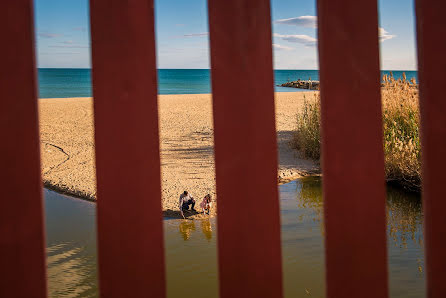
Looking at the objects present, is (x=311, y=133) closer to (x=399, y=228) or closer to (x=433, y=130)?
(x=399, y=228)

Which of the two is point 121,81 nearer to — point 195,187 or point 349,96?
point 349,96

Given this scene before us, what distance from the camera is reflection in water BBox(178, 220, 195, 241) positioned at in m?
4.53

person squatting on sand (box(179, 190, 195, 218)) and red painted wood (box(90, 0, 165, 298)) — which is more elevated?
red painted wood (box(90, 0, 165, 298))

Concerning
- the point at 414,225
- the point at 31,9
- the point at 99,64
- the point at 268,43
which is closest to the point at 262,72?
the point at 268,43

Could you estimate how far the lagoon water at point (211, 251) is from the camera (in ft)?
10.8

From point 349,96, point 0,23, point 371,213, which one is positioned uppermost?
point 0,23

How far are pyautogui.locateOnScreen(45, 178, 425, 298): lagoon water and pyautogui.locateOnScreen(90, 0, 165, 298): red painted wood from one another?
2.53 meters

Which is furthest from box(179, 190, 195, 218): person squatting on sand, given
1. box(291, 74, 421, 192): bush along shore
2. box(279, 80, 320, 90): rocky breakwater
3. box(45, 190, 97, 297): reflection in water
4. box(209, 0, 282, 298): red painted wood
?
box(209, 0, 282, 298): red painted wood

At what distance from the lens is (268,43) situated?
735 millimetres

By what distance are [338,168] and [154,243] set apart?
34 centimetres

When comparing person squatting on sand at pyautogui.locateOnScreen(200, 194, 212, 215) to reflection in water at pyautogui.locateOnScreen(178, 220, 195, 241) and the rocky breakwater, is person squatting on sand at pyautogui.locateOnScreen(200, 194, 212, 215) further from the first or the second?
the rocky breakwater

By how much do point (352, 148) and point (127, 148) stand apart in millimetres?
383

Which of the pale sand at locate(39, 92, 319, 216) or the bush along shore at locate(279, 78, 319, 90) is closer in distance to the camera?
the pale sand at locate(39, 92, 319, 216)


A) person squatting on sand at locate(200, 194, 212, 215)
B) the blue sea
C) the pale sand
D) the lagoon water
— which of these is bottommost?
the lagoon water
